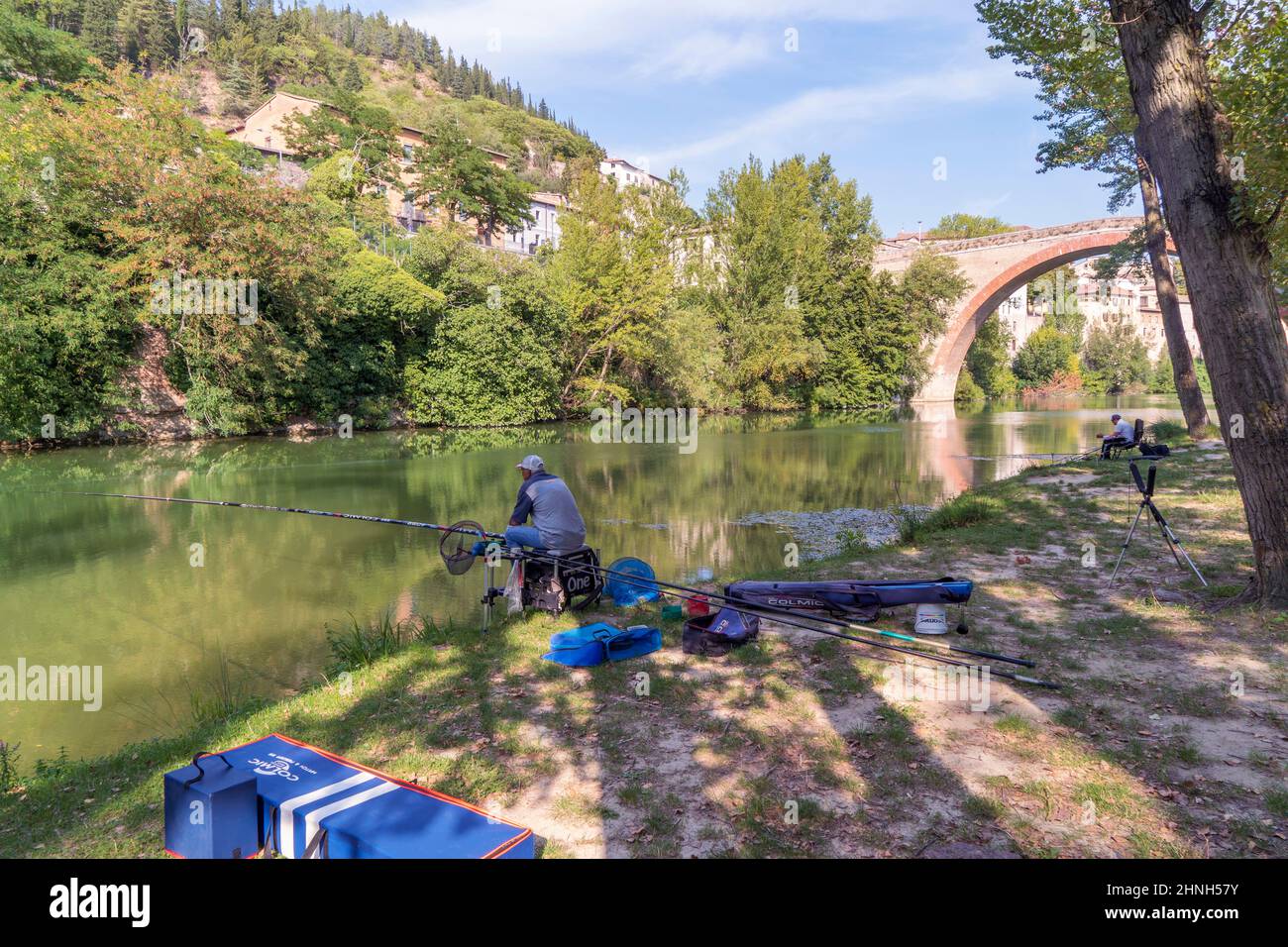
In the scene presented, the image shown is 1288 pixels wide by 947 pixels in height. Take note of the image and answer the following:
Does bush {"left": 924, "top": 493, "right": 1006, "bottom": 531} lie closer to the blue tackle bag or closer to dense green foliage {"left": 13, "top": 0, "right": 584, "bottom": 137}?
the blue tackle bag

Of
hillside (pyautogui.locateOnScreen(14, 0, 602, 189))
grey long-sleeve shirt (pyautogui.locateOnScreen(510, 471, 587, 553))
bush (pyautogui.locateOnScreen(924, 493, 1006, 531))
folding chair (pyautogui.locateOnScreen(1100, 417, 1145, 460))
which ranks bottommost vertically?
bush (pyautogui.locateOnScreen(924, 493, 1006, 531))

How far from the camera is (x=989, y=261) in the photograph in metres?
46.5

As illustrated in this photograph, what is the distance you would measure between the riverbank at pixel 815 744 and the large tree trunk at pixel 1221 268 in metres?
0.92

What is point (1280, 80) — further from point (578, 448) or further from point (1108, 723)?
point (578, 448)

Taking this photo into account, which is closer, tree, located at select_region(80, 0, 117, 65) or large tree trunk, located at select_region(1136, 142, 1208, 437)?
large tree trunk, located at select_region(1136, 142, 1208, 437)

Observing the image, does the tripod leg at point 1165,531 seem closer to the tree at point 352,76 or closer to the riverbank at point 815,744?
the riverbank at point 815,744

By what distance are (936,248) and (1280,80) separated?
46.3 m

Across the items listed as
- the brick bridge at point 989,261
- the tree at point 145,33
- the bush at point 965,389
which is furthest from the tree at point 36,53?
the tree at point 145,33

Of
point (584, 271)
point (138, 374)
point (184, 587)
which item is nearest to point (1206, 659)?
point (184, 587)

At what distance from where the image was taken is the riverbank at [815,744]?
3309 millimetres

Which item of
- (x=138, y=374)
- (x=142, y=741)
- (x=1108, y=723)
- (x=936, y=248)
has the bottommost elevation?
(x=142, y=741)

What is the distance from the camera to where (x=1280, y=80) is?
589 cm

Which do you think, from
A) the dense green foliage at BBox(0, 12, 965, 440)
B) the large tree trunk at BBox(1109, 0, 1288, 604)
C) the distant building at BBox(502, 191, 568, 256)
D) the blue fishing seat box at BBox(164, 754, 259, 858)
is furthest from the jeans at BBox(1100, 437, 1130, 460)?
the distant building at BBox(502, 191, 568, 256)

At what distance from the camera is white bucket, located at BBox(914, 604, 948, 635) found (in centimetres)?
575
